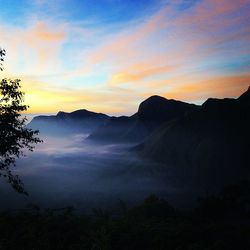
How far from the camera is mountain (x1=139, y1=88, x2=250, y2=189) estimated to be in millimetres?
155087

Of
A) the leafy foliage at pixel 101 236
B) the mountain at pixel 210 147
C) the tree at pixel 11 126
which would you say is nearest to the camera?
the leafy foliage at pixel 101 236

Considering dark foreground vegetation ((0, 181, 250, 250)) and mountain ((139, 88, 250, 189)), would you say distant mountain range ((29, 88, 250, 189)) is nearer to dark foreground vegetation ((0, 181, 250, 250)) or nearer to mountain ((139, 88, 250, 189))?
mountain ((139, 88, 250, 189))

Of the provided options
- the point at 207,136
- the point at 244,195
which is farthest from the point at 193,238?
the point at 207,136

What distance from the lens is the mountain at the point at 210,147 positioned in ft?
509

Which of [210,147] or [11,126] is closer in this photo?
[11,126]

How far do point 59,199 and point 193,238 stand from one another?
135 meters

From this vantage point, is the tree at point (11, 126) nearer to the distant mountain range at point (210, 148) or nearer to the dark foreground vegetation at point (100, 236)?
the dark foreground vegetation at point (100, 236)

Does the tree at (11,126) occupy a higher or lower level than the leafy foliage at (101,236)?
higher

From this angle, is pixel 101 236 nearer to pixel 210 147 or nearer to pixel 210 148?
pixel 210 148

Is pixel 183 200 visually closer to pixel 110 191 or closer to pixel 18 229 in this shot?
pixel 110 191

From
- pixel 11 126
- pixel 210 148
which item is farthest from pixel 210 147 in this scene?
pixel 11 126

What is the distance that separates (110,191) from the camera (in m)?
153

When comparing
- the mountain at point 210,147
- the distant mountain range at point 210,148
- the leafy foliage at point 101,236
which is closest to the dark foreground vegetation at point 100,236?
the leafy foliage at point 101,236

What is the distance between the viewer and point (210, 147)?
17088 cm
